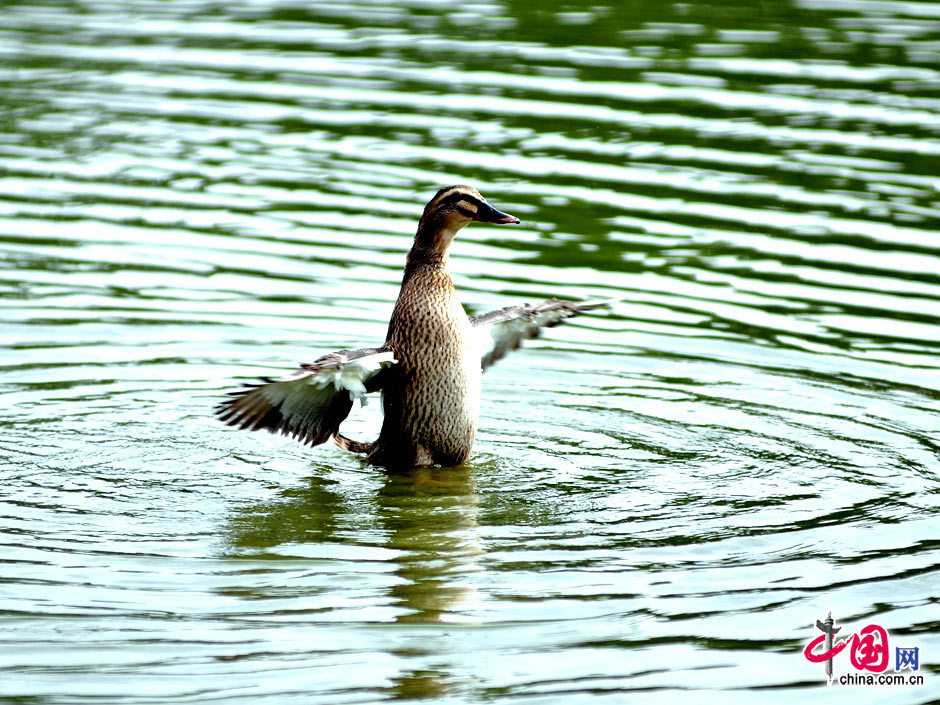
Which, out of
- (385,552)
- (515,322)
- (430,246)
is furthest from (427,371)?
(385,552)

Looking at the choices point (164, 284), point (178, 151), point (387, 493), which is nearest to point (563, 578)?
point (387, 493)

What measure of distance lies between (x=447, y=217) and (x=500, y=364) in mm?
2341

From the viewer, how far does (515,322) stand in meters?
11.1

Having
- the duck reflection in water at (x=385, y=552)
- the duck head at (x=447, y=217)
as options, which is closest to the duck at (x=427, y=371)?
the duck head at (x=447, y=217)

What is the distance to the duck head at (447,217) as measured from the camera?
34.4 ft

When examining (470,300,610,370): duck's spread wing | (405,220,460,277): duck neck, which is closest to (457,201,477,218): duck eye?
(405,220,460,277): duck neck

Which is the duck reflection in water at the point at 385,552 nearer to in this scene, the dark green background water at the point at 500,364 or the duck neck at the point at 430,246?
the dark green background water at the point at 500,364

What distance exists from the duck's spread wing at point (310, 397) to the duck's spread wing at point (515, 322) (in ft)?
2.67

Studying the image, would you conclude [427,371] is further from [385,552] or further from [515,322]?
[385,552]

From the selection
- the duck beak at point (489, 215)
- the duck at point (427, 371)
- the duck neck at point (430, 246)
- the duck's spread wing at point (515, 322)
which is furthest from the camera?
the duck's spread wing at point (515, 322)

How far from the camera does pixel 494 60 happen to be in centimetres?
2025

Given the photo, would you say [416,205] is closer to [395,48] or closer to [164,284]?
[164,284]

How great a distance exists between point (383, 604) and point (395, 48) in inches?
535

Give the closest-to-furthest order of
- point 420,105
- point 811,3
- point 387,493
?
point 387,493 → point 420,105 → point 811,3
